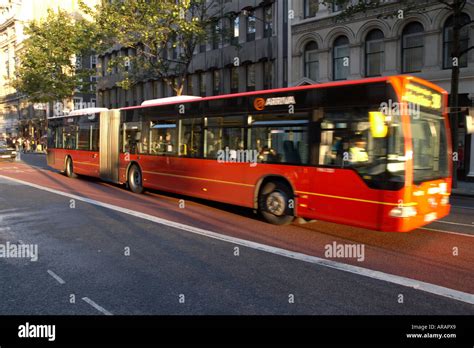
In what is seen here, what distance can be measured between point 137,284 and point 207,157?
603 centimetres

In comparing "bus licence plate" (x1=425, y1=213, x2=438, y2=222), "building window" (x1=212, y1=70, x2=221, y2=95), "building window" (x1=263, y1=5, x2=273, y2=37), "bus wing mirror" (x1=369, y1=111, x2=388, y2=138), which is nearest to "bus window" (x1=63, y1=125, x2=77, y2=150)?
"bus wing mirror" (x1=369, y1=111, x2=388, y2=138)

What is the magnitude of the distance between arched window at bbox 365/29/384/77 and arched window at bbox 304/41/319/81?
3345 mm

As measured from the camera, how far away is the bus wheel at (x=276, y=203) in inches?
349

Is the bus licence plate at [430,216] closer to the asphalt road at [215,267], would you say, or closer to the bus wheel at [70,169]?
the asphalt road at [215,267]

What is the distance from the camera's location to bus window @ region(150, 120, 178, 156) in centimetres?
1232

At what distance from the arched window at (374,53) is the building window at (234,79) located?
10.8m

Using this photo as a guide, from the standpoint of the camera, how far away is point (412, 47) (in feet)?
69.7

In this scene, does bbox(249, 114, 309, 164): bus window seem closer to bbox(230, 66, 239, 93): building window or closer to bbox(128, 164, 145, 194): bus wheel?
bbox(128, 164, 145, 194): bus wheel

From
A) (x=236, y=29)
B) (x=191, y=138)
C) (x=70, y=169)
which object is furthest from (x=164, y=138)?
(x=236, y=29)

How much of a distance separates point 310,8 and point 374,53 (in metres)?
5.58

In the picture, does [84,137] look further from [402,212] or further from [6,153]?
[6,153]

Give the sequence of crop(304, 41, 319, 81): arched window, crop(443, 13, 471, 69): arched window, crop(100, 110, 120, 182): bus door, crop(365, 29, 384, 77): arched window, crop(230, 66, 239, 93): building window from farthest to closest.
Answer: crop(230, 66, 239, 93): building window < crop(304, 41, 319, 81): arched window < crop(365, 29, 384, 77): arched window < crop(443, 13, 471, 69): arched window < crop(100, 110, 120, 182): bus door

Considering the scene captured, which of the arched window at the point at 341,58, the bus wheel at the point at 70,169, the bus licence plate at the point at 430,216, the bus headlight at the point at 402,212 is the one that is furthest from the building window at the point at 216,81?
the bus headlight at the point at 402,212
